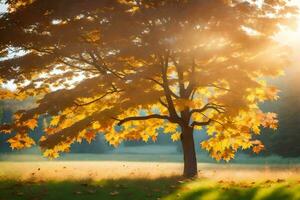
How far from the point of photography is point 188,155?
20234 millimetres

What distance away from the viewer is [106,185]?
612 inches

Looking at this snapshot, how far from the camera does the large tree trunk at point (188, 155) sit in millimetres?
19969

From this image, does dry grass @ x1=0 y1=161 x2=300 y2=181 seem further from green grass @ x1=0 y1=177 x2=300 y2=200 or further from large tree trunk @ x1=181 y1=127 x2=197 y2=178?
green grass @ x1=0 y1=177 x2=300 y2=200

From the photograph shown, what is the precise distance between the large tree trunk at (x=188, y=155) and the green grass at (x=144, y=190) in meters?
3.25

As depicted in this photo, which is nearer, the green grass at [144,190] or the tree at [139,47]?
the green grass at [144,190]

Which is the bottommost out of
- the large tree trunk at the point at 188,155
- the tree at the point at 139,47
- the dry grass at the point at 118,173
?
the dry grass at the point at 118,173

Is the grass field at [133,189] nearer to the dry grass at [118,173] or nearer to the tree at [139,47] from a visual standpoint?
the dry grass at [118,173]

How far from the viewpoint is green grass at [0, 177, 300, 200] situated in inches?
520

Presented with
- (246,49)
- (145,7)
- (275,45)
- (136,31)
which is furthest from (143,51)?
(275,45)

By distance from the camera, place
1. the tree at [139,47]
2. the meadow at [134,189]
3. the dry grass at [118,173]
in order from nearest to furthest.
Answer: the meadow at [134,189] → the tree at [139,47] → the dry grass at [118,173]

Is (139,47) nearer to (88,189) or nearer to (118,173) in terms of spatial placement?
(88,189)

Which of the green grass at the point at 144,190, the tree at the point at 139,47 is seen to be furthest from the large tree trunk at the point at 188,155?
the green grass at the point at 144,190

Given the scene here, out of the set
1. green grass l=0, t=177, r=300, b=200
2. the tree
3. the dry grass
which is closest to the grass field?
green grass l=0, t=177, r=300, b=200

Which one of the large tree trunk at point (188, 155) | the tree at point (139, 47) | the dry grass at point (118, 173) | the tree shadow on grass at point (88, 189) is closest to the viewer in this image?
the tree shadow on grass at point (88, 189)
